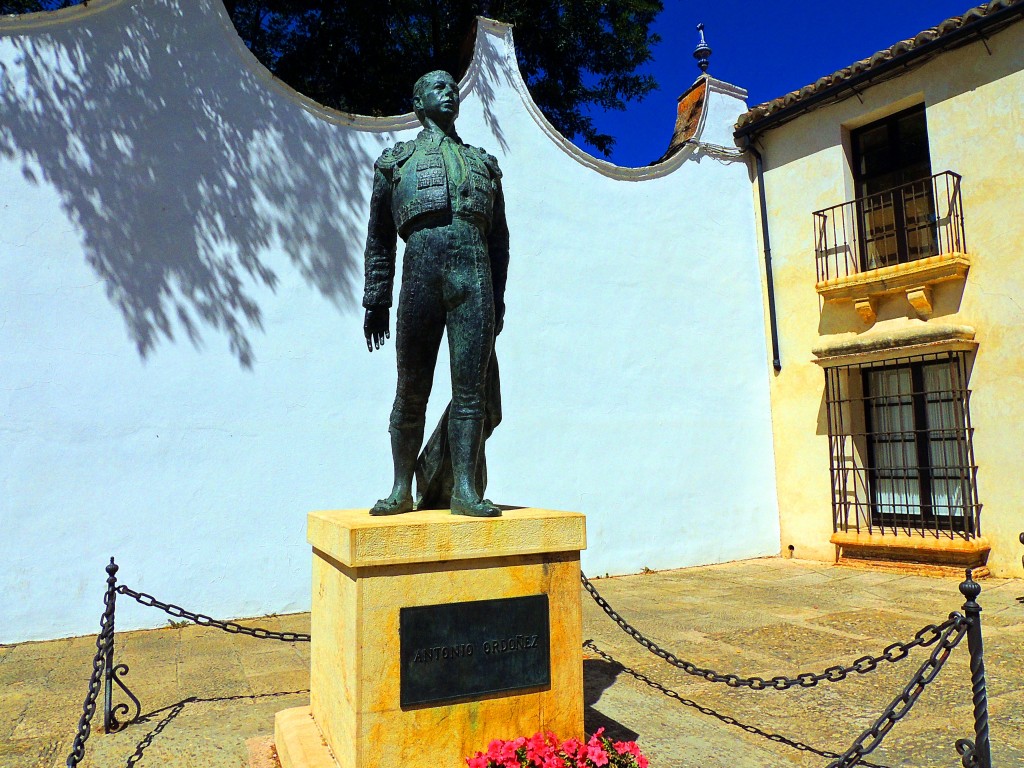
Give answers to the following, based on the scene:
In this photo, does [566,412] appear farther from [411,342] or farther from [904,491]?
[411,342]

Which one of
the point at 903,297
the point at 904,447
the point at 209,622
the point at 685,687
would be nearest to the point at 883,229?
the point at 903,297

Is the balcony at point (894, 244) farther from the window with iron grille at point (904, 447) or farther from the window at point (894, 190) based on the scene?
the window with iron grille at point (904, 447)

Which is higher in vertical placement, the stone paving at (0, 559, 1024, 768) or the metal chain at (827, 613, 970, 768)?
the metal chain at (827, 613, 970, 768)

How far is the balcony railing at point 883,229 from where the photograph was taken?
8.25 m

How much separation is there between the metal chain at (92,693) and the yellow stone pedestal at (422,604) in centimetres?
76

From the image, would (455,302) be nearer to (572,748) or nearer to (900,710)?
(572,748)

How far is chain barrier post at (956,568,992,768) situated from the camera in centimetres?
253

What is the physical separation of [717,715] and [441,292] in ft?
8.27

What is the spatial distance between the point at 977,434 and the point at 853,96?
405cm

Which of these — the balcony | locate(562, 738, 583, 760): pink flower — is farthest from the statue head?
the balcony

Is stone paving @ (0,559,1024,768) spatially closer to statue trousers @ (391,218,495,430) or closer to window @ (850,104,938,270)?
statue trousers @ (391,218,495,430)

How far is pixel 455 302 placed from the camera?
328 cm

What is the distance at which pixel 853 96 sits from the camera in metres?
8.97

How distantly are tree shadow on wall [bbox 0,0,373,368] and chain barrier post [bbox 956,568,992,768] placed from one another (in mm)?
5731
